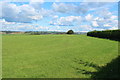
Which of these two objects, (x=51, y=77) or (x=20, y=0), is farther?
(x=20, y=0)

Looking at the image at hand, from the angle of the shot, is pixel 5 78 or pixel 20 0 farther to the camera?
pixel 20 0

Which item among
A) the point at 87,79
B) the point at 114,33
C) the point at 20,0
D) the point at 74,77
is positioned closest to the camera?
the point at 87,79

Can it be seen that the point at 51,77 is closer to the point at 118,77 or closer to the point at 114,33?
the point at 118,77

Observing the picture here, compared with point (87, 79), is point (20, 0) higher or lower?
higher

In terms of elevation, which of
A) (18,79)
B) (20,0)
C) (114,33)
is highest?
(20,0)

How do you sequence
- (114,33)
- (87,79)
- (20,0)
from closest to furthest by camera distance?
1. (87,79)
2. (20,0)
3. (114,33)

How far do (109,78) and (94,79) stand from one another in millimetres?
586

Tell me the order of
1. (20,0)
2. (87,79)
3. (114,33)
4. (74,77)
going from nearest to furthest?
(87,79)
(74,77)
(20,0)
(114,33)

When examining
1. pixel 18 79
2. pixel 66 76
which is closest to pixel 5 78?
pixel 18 79

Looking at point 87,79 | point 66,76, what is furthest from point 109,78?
point 66,76

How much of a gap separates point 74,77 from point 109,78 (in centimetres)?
125

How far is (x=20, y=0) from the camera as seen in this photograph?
26.3ft

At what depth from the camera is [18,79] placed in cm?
387

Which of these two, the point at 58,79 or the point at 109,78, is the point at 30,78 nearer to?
the point at 58,79
